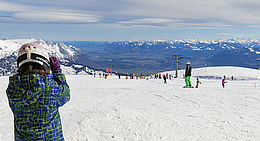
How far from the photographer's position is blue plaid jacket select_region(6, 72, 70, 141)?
2.49m

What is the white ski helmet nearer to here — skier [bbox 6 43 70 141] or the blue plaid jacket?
skier [bbox 6 43 70 141]

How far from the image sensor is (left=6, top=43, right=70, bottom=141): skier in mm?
2500

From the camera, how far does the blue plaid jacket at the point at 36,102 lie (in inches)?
98.2

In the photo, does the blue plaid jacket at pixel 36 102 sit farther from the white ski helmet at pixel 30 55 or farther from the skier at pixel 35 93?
the white ski helmet at pixel 30 55

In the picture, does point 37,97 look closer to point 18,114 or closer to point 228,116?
point 18,114

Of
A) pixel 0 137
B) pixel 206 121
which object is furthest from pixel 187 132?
pixel 0 137

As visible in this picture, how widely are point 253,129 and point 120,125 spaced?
3931 mm

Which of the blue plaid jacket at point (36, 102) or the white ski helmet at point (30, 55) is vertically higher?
the white ski helmet at point (30, 55)

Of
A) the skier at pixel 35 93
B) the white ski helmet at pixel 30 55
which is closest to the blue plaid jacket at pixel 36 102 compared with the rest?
the skier at pixel 35 93

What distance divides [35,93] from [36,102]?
16cm

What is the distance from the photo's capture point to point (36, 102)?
8.46 feet

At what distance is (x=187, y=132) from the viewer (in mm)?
5969

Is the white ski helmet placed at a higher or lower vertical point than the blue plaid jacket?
higher

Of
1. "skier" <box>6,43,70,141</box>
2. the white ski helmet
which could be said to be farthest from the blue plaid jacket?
the white ski helmet
